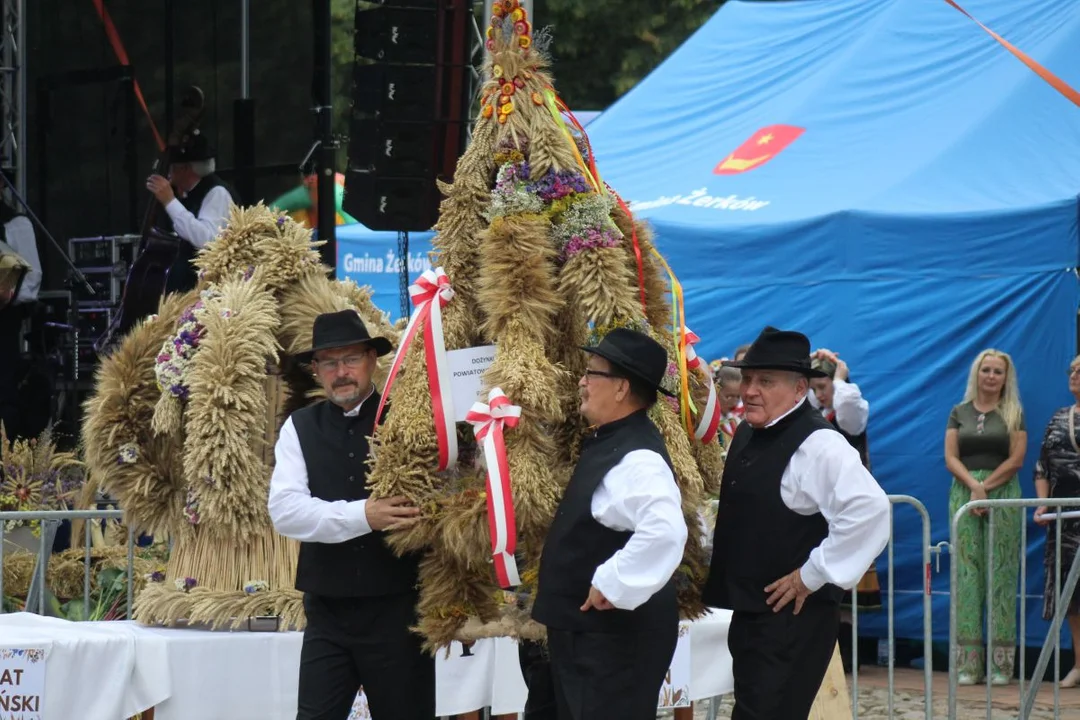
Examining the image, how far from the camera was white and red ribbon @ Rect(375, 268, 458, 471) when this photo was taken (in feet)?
16.0

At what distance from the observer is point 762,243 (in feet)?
34.2

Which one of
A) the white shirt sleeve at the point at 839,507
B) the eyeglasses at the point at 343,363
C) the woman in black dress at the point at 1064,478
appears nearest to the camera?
the white shirt sleeve at the point at 839,507

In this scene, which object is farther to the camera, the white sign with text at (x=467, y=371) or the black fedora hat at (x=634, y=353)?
the white sign with text at (x=467, y=371)

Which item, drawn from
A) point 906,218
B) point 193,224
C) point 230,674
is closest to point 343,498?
point 230,674

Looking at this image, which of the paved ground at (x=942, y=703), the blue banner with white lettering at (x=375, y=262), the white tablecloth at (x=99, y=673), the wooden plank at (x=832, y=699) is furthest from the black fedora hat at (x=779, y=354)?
the blue banner with white lettering at (x=375, y=262)

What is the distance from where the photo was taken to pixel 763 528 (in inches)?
195

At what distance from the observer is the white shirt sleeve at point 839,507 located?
478 cm

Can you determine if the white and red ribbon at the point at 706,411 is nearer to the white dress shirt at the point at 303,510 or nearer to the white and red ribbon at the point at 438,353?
the white and red ribbon at the point at 438,353

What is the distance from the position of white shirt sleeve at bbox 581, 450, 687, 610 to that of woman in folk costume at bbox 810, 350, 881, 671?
15.6ft

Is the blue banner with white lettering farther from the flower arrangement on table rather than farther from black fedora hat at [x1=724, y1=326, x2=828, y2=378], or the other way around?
black fedora hat at [x1=724, y1=326, x2=828, y2=378]

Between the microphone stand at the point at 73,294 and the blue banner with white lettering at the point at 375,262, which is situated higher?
the blue banner with white lettering at the point at 375,262

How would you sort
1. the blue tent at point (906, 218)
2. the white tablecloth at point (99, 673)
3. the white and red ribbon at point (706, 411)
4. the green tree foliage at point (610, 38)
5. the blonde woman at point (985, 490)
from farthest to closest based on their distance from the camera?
1. the green tree foliage at point (610, 38)
2. the blue tent at point (906, 218)
3. the blonde woman at point (985, 490)
4. the white tablecloth at point (99, 673)
5. the white and red ribbon at point (706, 411)

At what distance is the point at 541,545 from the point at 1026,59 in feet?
21.5

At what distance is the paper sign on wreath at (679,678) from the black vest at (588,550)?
1.06m
